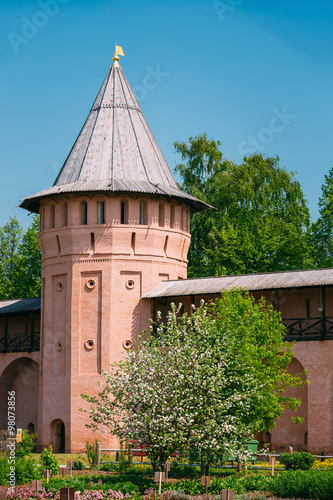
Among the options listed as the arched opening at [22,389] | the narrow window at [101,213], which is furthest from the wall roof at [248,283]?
the arched opening at [22,389]

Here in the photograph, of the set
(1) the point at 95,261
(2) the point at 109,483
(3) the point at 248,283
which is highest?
(1) the point at 95,261

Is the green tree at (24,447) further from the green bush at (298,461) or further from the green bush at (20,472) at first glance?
the green bush at (298,461)

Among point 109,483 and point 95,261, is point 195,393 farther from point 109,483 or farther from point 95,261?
point 95,261

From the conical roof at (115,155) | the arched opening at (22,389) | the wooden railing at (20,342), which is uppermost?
the conical roof at (115,155)

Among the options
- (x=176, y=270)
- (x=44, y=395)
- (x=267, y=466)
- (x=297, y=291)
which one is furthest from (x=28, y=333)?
(x=267, y=466)

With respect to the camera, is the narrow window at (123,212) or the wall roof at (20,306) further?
the wall roof at (20,306)

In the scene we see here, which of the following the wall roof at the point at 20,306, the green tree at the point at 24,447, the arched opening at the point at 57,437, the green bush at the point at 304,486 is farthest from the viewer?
the wall roof at the point at 20,306

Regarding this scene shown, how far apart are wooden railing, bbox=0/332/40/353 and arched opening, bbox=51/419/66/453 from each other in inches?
145

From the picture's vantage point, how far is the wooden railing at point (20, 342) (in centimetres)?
3888

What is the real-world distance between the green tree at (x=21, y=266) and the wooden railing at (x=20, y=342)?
11560 millimetres

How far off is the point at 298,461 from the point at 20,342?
1575 centimetres

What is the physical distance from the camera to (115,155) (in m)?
36.8

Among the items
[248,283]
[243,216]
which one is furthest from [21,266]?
[248,283]

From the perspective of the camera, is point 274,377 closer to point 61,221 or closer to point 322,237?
point 61,221
